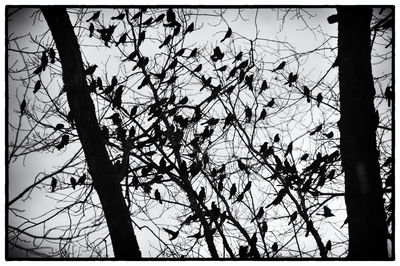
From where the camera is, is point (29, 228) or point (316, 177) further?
point (316, 177)

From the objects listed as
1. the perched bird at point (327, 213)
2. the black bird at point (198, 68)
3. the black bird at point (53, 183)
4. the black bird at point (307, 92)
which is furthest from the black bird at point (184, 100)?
the perched bird at point (327, 213)

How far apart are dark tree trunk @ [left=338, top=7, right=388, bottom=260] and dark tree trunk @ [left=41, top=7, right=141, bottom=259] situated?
913mm

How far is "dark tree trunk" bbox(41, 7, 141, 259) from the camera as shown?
181cm

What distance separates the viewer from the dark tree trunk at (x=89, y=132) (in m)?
1.81

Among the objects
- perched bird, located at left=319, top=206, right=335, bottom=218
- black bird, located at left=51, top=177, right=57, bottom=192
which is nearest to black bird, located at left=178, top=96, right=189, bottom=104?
black bird, located at left=51, top=177, right=57, bottom=192

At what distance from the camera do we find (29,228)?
1.79 m

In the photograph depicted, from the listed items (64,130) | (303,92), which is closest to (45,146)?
(64,130)

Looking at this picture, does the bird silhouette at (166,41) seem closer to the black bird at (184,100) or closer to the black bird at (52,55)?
the black bird at (184,100)

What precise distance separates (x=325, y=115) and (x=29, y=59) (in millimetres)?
1358

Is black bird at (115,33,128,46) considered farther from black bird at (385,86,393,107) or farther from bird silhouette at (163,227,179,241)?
black bird at (385,86,393,107)

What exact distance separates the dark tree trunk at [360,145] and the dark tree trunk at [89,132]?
913mm

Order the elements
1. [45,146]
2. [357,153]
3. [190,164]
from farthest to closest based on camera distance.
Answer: [190,164], [45,146], [357,153]

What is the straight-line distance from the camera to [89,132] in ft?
6.06

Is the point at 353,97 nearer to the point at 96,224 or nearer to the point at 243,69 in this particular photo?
the point at 243,69
